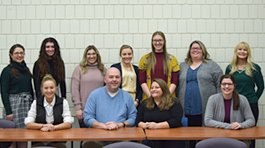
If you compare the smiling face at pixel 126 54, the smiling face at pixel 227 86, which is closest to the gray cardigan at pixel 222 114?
the smiling face at pixel 227 86

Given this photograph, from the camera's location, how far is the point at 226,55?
17.3ft

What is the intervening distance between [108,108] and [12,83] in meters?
1.60

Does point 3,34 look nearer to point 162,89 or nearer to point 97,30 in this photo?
point 97,30

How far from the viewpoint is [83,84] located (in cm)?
452

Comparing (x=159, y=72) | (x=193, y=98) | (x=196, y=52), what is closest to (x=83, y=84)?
(x=159, y=72)

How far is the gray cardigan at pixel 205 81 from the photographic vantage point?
4.38m

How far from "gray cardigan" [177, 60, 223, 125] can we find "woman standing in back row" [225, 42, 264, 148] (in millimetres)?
268

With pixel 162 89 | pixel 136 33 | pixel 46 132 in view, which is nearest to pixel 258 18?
pixel 136 33

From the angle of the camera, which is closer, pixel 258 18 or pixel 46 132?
pixel 46 132

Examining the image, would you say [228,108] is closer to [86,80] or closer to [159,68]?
[159,68]

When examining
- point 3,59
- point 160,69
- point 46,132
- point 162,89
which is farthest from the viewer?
point 3,59

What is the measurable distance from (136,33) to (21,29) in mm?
2058

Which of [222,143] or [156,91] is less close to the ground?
[156,91]

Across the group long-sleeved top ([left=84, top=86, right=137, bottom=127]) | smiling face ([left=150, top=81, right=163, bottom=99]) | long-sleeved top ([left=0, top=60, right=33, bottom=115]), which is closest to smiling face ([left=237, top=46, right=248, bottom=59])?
smiling face ([left=150, top=81, right=163, bottom=99])
